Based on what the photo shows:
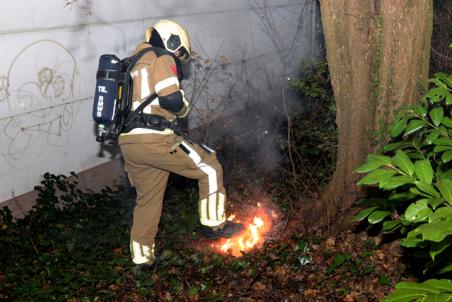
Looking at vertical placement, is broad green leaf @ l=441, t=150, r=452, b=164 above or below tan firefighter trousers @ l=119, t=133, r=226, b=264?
above

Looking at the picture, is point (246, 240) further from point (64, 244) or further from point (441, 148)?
point (441, 148)

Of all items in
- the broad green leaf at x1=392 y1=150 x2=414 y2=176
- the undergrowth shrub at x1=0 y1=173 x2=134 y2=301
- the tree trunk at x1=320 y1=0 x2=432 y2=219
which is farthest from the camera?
the undergrowth shrub at x1=0 y1=173 x2=134 y2=301

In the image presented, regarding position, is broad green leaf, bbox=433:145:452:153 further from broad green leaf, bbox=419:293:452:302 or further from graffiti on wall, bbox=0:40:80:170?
graffiti on wall, bbox=0:40:80:170

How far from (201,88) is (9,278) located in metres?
4.38

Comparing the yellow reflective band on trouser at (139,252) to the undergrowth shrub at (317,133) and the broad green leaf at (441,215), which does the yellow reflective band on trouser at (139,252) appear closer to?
the undergrowth shrub at (317,133)

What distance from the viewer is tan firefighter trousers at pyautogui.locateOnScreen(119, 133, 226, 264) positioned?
4.59 meters

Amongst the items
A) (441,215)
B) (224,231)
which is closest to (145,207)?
(224,231)

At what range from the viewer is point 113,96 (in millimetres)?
4320

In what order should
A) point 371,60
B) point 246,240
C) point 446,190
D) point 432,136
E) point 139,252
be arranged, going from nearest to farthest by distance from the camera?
point 446,190, point 432,136, point 371,60, point 139,252, point 246,240

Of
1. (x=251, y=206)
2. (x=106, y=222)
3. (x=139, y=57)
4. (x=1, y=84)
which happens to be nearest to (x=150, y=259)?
(x=106, y=222)

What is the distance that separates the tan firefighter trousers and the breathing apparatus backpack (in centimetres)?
20

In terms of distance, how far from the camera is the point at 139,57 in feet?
14.8

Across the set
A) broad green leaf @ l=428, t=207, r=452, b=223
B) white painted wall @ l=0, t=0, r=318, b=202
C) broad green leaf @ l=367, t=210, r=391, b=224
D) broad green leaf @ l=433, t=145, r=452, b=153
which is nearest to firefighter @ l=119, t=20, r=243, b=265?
white painted wall @ l=0, t=0, r=318, b=202

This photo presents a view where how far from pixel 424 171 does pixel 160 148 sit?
3.08 metres
